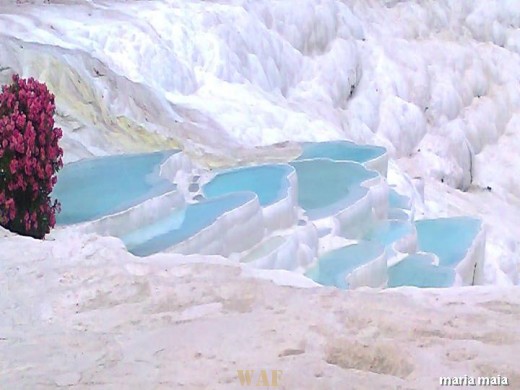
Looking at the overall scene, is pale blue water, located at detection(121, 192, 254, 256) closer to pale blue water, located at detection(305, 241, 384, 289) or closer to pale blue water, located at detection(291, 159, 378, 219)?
pale blue water, located at detection(305, 241, 384, 289)

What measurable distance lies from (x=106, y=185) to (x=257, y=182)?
181cm

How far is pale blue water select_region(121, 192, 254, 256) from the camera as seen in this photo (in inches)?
240

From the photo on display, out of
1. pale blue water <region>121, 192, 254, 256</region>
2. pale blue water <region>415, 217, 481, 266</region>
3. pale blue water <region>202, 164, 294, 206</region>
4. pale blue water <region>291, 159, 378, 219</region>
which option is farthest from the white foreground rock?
pale blue water <region>415, 217, 481, 266</region>

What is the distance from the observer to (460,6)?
68.1ft

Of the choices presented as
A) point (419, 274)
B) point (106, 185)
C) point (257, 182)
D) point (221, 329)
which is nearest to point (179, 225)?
point (106, 185)

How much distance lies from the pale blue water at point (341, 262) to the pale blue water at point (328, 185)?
48 centimetres

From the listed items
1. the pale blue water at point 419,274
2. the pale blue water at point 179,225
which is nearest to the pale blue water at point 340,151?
the pale blue water at point 419,274

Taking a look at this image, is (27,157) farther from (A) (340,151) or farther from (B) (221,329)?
(A) (340,151)

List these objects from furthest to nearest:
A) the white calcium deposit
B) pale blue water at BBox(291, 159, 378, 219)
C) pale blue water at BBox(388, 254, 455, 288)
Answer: pale blue water at BBox(291, 159, 378, 219) → pale blue water at BBox(388, 254, 455, 288) → the white calcium deposit

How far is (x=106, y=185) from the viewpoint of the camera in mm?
7371

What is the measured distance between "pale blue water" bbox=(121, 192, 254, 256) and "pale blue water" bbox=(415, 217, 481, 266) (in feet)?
9.58

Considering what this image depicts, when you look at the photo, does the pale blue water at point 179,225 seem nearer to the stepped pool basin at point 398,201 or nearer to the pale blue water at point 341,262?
the pale blue water at point 341,262

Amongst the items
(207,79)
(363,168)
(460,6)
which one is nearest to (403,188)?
(363,168)

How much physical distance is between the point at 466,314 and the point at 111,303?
60.9 inches
